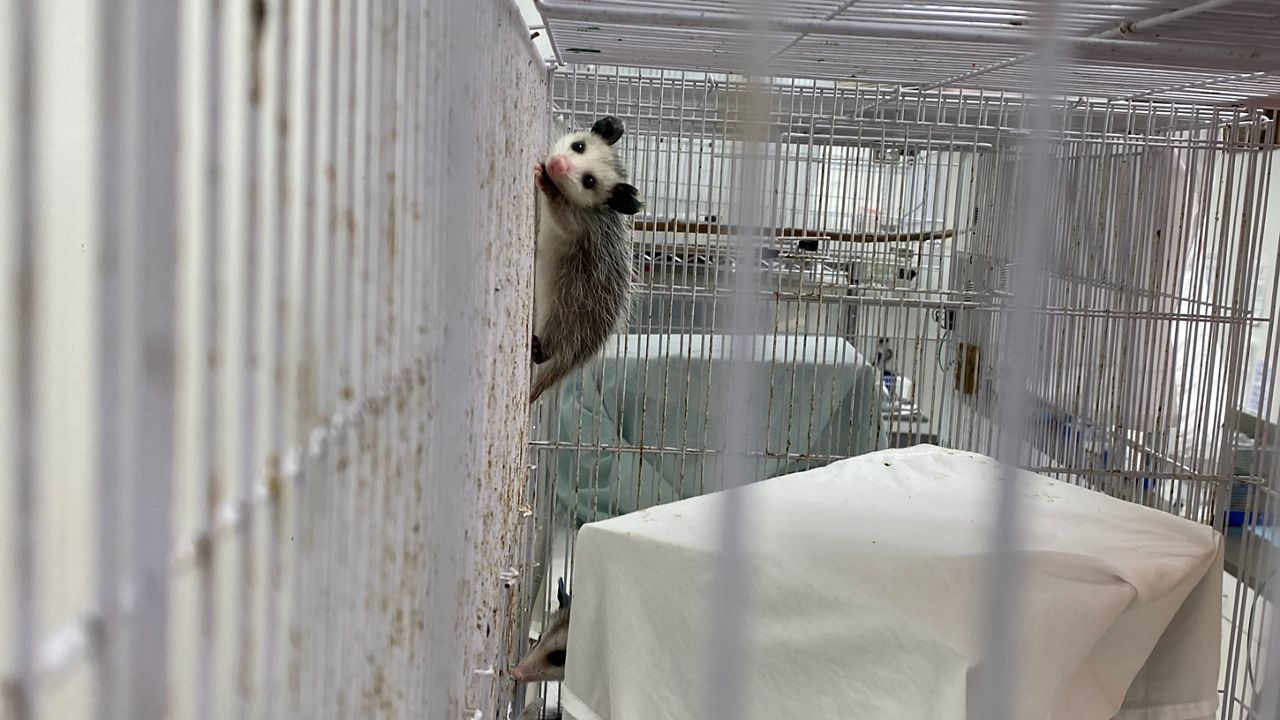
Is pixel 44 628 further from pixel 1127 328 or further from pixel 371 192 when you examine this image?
pixel 1127 328

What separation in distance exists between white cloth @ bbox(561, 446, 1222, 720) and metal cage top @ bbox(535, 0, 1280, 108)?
2.09 ft

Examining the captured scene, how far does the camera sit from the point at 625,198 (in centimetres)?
225

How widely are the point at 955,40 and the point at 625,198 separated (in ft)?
2.70

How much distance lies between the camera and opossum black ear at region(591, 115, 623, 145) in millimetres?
2279

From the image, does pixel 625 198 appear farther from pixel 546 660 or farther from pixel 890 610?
pixel 890 610

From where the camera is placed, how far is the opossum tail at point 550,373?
2.32 meters

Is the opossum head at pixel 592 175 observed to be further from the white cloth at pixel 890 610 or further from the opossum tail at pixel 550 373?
the white cloth at pixel 890 610

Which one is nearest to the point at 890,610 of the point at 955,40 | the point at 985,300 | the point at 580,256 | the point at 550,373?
the point at 955,40

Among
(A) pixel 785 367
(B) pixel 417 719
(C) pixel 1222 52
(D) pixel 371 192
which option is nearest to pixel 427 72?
(D) pixel 371 192

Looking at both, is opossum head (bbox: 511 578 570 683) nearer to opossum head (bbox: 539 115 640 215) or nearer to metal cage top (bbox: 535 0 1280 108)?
opossum head (bbox: 539 115 640 215)

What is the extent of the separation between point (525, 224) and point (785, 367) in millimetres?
1210

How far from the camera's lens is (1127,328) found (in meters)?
2.56

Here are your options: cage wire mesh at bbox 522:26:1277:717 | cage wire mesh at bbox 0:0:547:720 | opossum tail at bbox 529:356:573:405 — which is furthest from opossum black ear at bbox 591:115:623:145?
cage wire mesh at bbox 0:0:547:720

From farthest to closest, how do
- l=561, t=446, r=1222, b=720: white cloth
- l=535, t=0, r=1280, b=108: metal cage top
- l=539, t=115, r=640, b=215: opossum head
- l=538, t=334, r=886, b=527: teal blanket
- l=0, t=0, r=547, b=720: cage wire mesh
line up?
l=538, t=334, r=886, b=527: teal blanket
l=539, t=115, r=640, b=215: opossum head
l=535, t=0, r=1280, b=108: metal cage top
l=561, t=446, r=1222, b=720: white cloth
l=0, t=0, r=547, b=720: cage wire mesh
